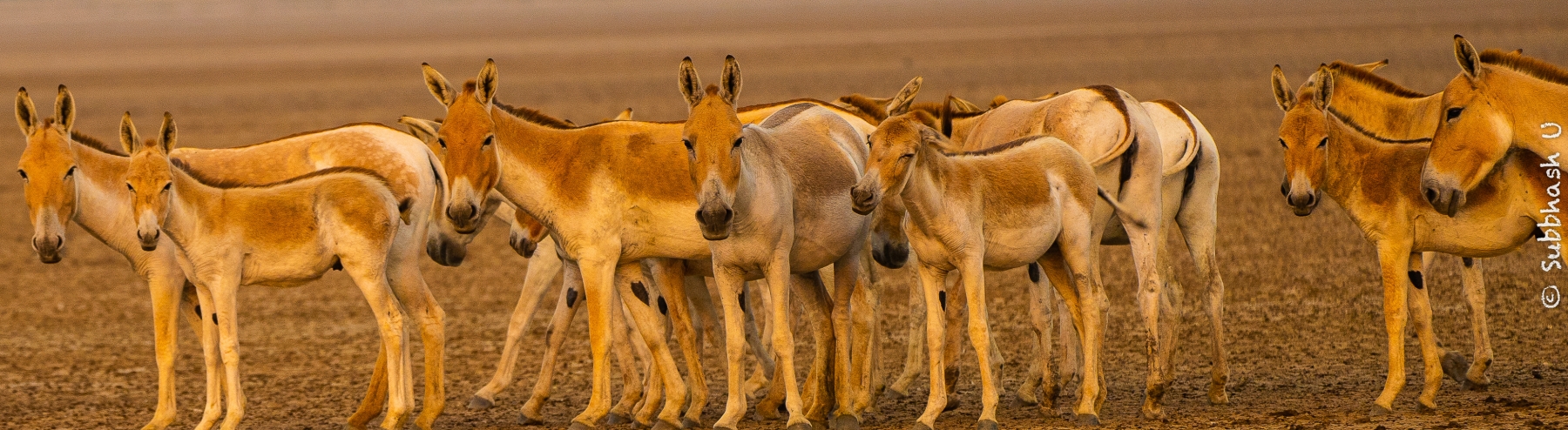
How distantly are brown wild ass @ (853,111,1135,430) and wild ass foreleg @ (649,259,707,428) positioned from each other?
5.11ft

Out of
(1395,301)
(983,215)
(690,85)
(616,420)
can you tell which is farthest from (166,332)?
(1395,301)

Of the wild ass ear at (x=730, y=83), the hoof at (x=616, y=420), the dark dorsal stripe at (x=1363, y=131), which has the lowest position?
the hoof at (x=616, y=420)

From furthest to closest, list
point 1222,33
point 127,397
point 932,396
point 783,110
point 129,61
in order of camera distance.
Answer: point 129,61 → point 1222,33 → point 127,397 → point 783,110 → point 932,396

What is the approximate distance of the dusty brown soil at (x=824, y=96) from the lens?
1185 cm

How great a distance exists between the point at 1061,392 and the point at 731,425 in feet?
9.19

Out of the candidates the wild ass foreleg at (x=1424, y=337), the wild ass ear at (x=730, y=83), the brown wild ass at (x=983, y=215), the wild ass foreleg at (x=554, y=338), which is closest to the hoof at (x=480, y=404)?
the wild ass foreleg at (x=554, y=338)

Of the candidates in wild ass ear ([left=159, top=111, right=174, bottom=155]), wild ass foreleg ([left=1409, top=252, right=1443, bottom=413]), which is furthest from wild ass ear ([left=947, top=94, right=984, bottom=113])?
wild ass ear ([left=159, top=111, right=174, bottom=155])

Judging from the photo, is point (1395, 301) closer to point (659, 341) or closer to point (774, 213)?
point (774, 213)

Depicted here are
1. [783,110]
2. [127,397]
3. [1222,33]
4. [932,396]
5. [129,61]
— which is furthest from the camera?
[129,61]

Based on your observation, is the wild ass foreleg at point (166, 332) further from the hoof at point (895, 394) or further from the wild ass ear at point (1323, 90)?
the wild ass ear at point (1323, 90)

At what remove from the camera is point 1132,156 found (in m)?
10.4

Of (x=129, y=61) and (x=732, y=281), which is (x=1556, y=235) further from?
(x=129, y=61)

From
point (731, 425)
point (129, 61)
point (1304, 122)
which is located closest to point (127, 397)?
point (731, 425)

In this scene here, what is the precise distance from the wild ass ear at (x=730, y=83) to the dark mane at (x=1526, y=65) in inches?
175
